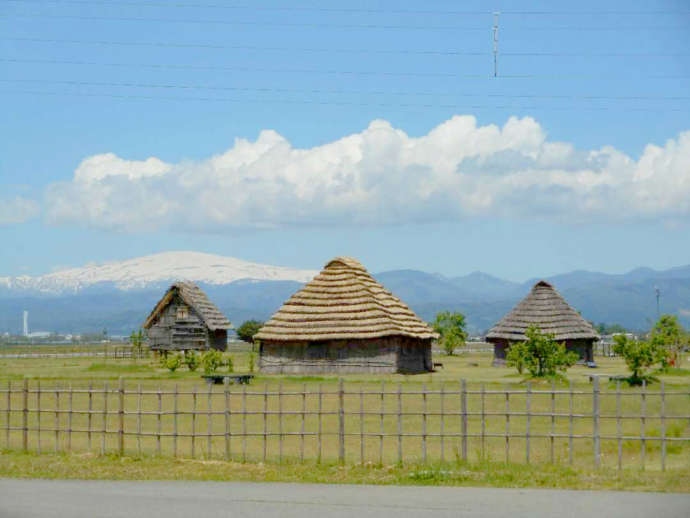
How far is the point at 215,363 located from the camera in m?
37.4

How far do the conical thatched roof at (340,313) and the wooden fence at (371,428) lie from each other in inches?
408

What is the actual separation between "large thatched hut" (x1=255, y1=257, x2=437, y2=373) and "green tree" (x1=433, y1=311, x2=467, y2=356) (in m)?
19.5

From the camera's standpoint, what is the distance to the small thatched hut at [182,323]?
5772cm

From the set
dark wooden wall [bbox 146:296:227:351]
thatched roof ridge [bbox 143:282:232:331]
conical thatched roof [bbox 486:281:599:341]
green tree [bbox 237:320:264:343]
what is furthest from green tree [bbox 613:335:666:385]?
green tree [bbox 237:320:264:343]

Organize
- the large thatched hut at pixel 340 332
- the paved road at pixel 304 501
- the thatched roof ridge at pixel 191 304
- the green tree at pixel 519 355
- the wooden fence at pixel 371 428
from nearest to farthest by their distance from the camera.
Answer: the paved road at pixel 304 501 < the wooden fence at pixel 371 428 < the green tree at pixel 519 355 < the large thatched hut at pixel 340 332 < the thatched roof ridge at pixel 191 304

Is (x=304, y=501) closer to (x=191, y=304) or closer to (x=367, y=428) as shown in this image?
(x=367, y=428)

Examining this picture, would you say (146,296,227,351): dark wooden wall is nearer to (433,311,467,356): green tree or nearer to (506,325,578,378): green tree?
(433,311,467,356): green tree

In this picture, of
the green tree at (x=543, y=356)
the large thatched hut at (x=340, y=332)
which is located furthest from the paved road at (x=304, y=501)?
the large thatched hut at (x=340, y=332)

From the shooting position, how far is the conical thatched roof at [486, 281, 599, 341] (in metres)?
45.8

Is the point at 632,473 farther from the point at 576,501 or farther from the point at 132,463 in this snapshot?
the point at 132,463

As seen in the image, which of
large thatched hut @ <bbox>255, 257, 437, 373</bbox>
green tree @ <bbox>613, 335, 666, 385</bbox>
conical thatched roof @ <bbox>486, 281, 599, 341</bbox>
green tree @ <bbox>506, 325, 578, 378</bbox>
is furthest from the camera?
conical thatched roof @ <bbox>486, 281, 599, 341</bbox>

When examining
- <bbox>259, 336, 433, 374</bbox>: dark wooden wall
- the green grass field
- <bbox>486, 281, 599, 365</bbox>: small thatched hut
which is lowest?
the green grass field

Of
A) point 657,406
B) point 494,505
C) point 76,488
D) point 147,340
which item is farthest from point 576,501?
point 147,340

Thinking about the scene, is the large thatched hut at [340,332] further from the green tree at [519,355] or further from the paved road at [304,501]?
the paved road at [304,501]
